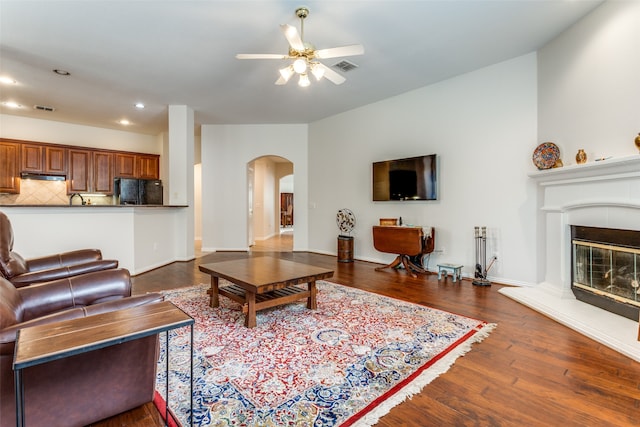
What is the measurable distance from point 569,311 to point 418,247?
1775 millimetres

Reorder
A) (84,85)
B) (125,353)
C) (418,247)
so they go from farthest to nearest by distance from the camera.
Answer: (84,85)
(418,247)
(125,353)

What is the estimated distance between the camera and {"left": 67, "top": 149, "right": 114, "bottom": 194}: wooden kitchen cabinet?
630 cm

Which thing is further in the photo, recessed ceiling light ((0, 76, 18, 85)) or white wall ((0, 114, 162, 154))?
white wall ((0, 114, 162, 154))

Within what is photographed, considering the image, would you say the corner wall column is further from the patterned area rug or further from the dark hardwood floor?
the dark hardwood floor

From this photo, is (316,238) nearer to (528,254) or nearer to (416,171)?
(416,171)

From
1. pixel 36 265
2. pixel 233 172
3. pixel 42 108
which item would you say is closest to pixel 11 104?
pixel 42 108

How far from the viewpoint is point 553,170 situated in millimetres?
3033

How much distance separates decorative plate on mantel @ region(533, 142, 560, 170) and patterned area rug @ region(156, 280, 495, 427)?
198 cm

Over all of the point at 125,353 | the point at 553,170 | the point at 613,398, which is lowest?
the point at 613,398

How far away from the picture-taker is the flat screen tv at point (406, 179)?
447cm

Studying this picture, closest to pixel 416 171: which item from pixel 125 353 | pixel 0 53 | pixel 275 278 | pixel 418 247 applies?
pixel 418 247

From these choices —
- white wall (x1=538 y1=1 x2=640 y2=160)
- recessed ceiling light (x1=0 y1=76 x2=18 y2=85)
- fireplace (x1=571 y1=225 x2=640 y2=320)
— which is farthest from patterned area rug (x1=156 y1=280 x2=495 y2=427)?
recessed ceiling light (x1=0 y1=76 x2=18 y2=85)

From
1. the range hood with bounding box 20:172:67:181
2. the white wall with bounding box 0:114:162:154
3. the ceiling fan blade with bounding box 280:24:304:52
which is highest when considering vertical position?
the white wall with bounding box 0:114:162:154

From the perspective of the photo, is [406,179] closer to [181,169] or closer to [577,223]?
[577,223]
